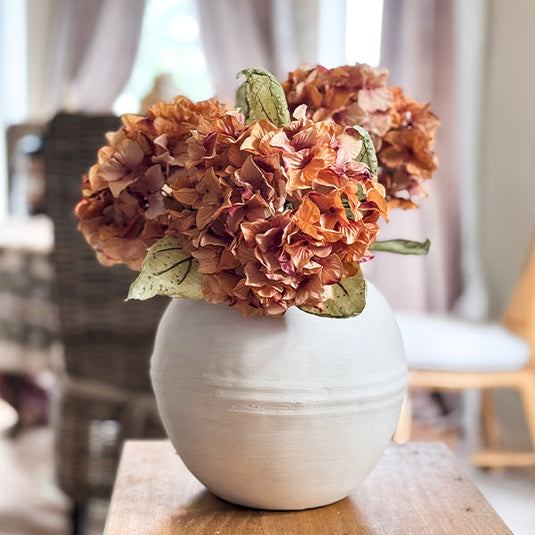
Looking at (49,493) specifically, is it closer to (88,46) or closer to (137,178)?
(137,178)

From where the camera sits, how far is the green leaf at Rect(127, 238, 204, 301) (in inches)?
25.3

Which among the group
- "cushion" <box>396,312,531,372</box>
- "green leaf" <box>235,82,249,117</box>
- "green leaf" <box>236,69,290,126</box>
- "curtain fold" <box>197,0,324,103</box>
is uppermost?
"green leaf" <box>236,69,290,126</box>

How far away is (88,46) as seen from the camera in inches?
169

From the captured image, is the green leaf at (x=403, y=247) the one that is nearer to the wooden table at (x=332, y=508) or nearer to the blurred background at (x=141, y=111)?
the wooden table at (x=332, y=508)

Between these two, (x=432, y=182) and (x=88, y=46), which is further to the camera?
(x=88, y=46)

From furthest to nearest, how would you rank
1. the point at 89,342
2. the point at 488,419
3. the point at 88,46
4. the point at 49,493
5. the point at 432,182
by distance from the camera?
the point at 88,46 < the point at 432,182 < the point at 488,419 < the point at 49,493 < the point at 89,342

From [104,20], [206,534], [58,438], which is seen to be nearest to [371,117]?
[206,534]

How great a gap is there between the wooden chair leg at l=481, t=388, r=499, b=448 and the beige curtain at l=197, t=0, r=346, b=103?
215cm

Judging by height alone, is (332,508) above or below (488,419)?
above

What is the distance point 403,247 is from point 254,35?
3560mm

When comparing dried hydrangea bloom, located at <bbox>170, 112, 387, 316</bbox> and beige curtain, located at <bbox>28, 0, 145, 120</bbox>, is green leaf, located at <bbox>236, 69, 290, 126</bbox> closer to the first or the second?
dried hydrangea bloom, located at <bbox>170, 112, 387, 316</bbox>

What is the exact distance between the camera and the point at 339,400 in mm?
667

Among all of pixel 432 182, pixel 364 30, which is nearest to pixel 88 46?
pixel 364 30

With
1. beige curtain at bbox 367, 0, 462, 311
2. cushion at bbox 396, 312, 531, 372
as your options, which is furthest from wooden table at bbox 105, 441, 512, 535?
beige curtain at bbox 367, 0, 462, 311
